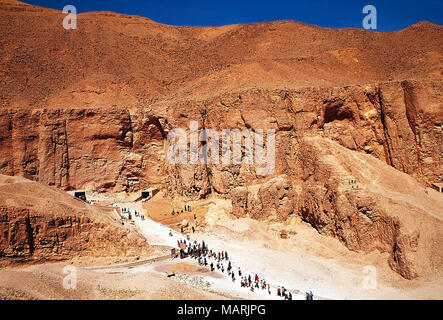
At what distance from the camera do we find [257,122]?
2866cm

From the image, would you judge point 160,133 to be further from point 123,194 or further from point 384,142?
point 384,142

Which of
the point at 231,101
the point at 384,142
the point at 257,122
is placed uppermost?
the point at 231,101

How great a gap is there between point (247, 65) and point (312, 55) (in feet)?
24.9

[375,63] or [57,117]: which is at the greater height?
[375,63]

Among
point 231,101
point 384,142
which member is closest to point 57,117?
point 231,101

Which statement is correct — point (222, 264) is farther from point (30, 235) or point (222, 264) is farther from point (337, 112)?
point (337, 112)

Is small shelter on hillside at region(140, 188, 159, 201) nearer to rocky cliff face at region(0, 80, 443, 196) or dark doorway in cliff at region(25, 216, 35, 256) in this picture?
rocky cliff face at region(0, 80, 443, 196)

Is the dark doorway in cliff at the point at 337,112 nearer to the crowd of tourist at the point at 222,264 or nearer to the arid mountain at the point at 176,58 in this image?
the arid mountain at the point at 176,58

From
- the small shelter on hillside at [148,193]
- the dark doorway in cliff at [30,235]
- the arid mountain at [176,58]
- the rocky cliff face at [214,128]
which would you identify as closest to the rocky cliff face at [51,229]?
the dark doorway in cliff at [30,235]

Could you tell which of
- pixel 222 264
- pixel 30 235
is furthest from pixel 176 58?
pixel 30 235

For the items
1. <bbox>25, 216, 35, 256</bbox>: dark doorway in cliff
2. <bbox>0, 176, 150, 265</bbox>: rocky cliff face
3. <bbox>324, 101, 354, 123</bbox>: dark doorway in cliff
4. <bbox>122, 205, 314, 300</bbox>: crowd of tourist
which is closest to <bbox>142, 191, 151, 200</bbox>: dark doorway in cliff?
<bbox>122, 205, 314, 300</bbox>: crowd of tourist

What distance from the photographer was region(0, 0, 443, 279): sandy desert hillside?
23469 mm
